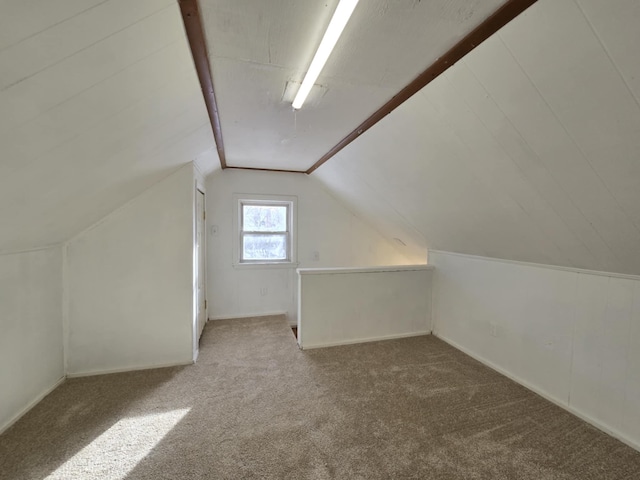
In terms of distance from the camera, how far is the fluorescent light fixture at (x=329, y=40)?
0.99 m

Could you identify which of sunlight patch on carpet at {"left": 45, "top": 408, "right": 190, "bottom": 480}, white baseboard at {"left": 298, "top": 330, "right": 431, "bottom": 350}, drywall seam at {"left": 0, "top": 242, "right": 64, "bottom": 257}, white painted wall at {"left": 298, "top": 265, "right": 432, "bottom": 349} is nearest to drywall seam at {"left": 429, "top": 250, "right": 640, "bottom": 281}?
white painted wall at {"left": 298, "top": 265, "right": 432, "bottom": 349}

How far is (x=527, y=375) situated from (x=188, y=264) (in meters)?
3.28

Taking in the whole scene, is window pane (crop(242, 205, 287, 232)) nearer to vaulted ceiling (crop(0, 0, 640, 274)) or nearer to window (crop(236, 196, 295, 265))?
window (crop(236, 196, 295, 265))

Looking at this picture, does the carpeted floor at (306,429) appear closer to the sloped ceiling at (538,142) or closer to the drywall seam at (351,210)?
the sloped ceiling at (538,142)

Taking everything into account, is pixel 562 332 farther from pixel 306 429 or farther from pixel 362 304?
pixel 306 429

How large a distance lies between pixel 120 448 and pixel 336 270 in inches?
87.6

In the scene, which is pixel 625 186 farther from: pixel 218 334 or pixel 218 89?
pixel 218 334

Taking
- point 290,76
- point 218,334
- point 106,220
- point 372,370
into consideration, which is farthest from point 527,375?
point 106,220

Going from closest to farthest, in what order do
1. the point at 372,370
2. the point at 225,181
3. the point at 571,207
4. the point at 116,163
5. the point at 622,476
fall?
1. the point at 622,476
2. the point at 571,207
3. the point at 116,163
4. the point at 372,370
5. the point at 225,181

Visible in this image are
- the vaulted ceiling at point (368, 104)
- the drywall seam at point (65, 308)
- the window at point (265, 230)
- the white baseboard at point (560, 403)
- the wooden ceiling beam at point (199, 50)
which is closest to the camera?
the vaulted ceiling at point (368, 104)

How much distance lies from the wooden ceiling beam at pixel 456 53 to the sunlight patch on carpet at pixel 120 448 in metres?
2.63

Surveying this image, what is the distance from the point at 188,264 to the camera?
2627mm

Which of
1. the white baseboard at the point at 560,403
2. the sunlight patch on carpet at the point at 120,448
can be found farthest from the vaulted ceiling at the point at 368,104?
the sunlight patch on carpet at the point at 120,448

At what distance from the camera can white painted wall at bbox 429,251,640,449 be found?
5.74 feet
